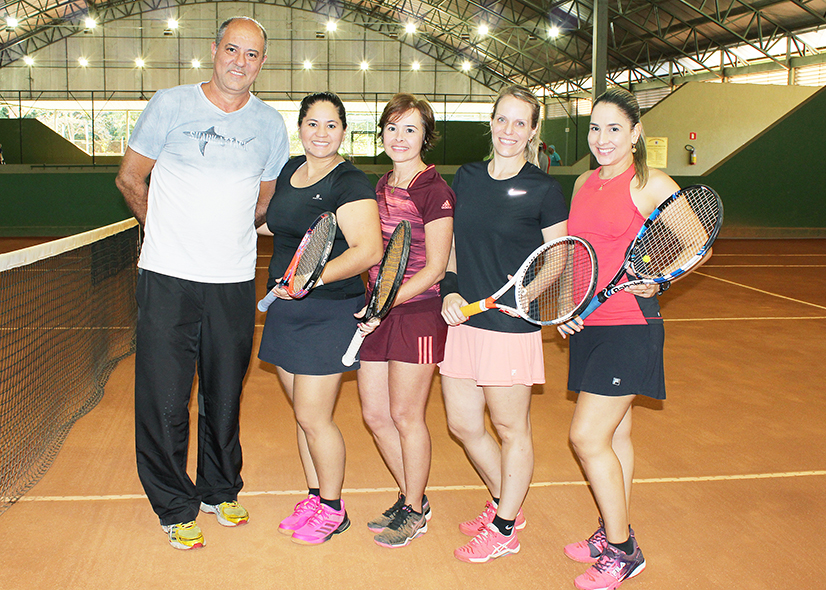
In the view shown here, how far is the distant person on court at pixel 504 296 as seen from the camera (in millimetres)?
2637

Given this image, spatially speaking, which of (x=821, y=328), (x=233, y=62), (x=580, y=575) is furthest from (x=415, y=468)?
(x=821, y=328)

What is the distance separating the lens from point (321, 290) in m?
2.79

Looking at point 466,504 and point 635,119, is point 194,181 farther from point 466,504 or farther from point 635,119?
point 466,504

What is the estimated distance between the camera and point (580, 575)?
2.71m

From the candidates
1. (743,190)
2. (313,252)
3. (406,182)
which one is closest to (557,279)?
(406,182)

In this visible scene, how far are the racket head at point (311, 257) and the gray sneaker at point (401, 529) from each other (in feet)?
3.41

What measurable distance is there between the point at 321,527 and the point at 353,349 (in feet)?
2.69

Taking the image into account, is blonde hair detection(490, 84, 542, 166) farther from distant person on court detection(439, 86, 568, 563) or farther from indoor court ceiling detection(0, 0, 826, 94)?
indoor court ceiling detection(0, 0, 826, 94)

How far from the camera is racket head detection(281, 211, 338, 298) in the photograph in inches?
97.5

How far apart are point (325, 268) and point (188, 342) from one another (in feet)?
2.31

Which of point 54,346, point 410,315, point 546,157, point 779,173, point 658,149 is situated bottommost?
point 54,346

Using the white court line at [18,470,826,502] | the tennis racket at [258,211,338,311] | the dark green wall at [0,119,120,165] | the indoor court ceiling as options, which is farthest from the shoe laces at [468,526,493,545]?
the indoor court ceiling

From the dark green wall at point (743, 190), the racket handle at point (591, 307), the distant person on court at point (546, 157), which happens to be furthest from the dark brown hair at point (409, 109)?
the dark green wall at point (743, 190)

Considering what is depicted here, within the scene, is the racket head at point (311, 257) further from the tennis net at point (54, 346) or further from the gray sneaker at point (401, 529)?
the tennis net at point (54, 346)
